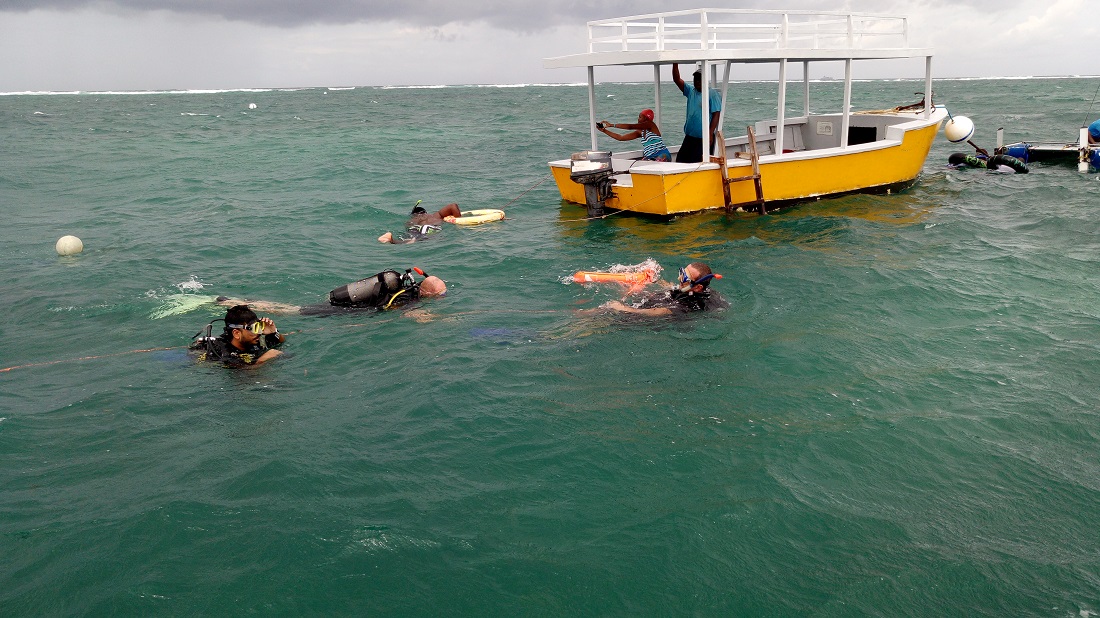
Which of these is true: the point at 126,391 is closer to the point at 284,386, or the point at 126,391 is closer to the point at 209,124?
the point at 284,386

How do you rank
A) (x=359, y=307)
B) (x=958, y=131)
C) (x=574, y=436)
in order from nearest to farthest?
1. (x=574, y=436)
2. (x=359, y=307)
3. (x=958, y=131)

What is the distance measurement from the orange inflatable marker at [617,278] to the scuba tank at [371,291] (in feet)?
8.70

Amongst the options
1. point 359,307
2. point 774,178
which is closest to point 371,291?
point 359,307

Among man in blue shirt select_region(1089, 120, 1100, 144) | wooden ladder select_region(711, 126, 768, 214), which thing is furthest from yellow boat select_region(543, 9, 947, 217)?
man in blue shirt select_region(1089, 120, 1100, 144)

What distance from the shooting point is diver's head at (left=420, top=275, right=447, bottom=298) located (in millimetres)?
10062

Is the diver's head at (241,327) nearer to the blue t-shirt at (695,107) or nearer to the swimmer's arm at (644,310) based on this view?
the swimmer's arm at (644,310)

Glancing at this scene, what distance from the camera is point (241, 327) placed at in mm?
7730

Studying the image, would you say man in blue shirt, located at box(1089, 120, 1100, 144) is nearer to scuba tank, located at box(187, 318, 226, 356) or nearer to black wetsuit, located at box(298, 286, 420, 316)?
black wetsuit, located at box(298, 286, 420, 316)

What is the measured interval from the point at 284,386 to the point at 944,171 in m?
19.0

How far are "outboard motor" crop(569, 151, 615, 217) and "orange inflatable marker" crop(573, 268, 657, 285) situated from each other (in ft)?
13.2

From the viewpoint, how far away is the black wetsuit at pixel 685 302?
8.90m

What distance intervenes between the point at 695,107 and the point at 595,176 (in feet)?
7.52

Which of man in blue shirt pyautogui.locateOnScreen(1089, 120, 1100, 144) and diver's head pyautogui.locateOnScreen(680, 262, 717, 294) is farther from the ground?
man in blue shirt pyautogui.locateOnScreen(1089, 120, 1100, 144)

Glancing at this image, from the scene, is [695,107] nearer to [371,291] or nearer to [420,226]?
[420,226]
